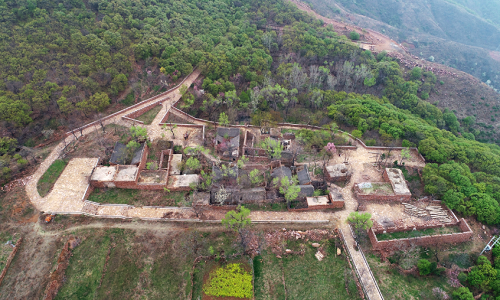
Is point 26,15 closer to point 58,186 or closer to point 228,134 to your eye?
point 58,186

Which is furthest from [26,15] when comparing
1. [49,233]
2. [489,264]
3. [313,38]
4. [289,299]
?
[489,264]

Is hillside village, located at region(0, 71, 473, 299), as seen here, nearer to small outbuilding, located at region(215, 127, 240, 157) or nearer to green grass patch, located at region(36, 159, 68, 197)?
small outbuilding, located at region(215, 127, 240, 157)

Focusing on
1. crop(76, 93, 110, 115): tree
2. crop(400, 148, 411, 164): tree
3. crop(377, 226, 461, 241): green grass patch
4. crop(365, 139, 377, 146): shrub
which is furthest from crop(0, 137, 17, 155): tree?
crop(400, 148, 411, 164): tree

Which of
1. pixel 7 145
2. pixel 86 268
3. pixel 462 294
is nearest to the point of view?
pixel 462 294

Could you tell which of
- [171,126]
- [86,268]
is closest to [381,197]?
[171,126]

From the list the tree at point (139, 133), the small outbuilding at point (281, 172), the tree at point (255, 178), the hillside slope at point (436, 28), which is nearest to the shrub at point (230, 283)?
the tree at point (255, 178)

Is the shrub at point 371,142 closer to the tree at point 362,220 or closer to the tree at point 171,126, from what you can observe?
the tree at point 362,220

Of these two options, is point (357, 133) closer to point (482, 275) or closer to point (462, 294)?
point (482, 275)

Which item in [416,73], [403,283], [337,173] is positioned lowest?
[403,283]
